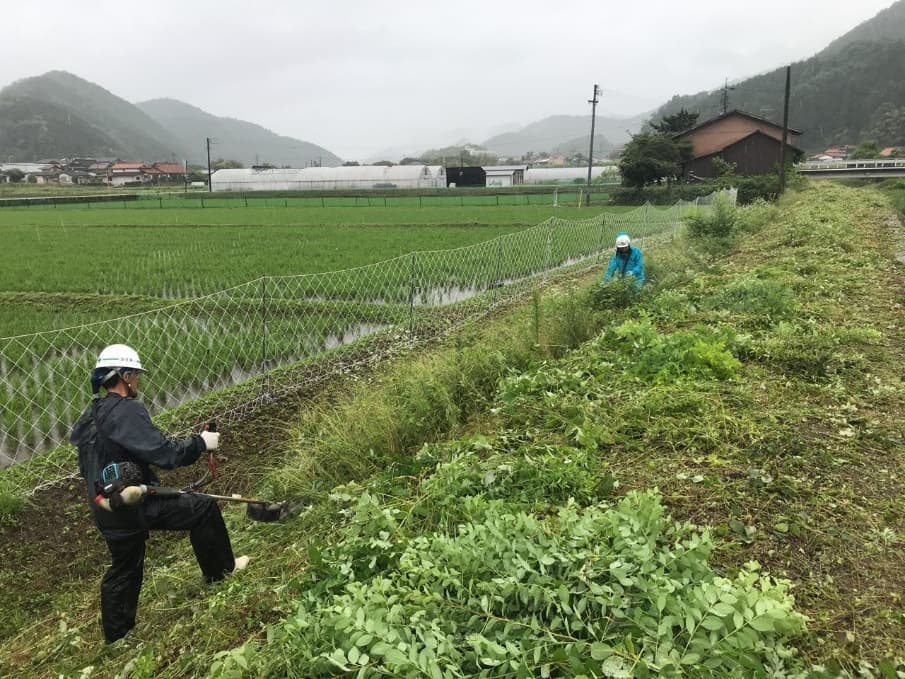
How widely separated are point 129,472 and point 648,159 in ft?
125

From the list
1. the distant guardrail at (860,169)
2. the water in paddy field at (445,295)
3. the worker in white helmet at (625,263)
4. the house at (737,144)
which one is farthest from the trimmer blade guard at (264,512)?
the distant guardrail at (860,169)

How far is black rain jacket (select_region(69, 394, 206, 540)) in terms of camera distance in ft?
10.1

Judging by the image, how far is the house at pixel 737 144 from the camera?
39.6 metres

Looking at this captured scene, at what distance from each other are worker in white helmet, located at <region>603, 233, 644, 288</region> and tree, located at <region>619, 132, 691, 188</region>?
31.6 meters

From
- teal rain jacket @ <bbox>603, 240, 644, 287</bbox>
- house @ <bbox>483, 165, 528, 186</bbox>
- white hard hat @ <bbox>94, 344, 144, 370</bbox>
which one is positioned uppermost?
house @ <bbox>483, 165, 528, 186</bbox>

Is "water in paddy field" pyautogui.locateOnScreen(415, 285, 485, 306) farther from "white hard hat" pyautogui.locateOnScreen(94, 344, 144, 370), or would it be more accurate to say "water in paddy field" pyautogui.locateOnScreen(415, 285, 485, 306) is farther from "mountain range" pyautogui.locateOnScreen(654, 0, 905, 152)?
"mountain range" pyautogui.locateOnScreen(654, 0, 905, 152)

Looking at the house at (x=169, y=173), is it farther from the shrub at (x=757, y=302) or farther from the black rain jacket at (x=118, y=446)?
the black rain jacket at (x=118, y=446)

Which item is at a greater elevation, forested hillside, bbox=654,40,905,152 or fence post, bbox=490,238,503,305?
forested hillside, bbox=654,40,905,152

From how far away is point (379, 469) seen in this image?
4.12 m

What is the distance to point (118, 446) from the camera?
3107 millimetres

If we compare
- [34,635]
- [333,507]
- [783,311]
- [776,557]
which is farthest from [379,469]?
[783,311]

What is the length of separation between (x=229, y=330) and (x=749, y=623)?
27.6 feet

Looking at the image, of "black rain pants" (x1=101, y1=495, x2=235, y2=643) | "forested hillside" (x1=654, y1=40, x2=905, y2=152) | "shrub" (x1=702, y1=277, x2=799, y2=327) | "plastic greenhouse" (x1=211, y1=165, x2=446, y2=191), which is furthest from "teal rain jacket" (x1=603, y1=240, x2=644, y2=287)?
"forested hillside" (x1=654, y1=40, x2=905, y2=152)

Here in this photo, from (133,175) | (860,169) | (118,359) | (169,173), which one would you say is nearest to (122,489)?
(118,359)
